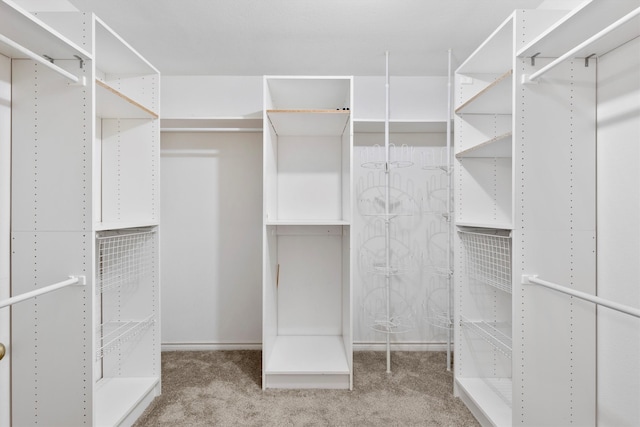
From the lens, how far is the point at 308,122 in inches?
90.5

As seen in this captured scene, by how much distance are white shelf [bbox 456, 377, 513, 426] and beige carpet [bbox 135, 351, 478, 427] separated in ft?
0.35

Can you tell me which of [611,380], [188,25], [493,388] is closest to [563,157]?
[611,380]

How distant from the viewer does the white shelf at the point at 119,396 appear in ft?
5.53

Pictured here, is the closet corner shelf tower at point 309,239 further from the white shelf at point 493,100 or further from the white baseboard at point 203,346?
the white shelf at point 493,100

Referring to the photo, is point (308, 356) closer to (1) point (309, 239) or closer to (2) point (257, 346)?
(2) point (257, 346)

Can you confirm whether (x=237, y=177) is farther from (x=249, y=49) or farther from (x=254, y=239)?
(x=249, y=49)

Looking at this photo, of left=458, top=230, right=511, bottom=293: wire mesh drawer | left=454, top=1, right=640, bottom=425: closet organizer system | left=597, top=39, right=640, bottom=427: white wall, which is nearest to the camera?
left=597, top=39, right=640, bottom=427: white wall

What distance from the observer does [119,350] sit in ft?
6.86

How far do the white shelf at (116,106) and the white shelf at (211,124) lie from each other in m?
0.55

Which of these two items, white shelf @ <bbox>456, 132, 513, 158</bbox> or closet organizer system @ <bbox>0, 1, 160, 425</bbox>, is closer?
closet organizer system @ <bbox>0, 1, 160, 425</bbox>

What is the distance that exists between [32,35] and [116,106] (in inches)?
23.1

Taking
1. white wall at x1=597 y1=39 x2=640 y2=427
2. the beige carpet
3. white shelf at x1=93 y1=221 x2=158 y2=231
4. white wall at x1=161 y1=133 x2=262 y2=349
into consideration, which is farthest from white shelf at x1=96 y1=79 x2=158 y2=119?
white wall at x1=597 y1=39 x2=640 y2=427

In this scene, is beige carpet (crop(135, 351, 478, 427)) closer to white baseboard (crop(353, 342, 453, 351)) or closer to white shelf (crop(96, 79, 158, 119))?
white baseboard (crop(353, 342, 453, 351))

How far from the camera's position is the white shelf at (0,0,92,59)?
3.71 feet
